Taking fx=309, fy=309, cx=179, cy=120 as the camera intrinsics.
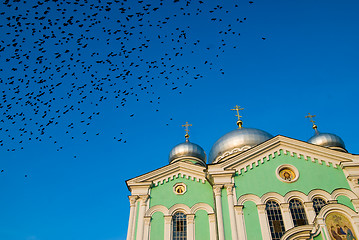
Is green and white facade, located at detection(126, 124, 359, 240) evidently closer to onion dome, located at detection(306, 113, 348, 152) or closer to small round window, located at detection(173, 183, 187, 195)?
small round window, located at detection(173, 183, 187, 195)

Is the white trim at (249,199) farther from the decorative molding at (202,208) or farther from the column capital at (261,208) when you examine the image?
the decorative molding at (202,208)

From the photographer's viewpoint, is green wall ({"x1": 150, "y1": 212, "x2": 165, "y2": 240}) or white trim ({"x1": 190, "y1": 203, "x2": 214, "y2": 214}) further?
white trim ({"x1": 190, "y1": 203, "x2": 214, "y2": 214})

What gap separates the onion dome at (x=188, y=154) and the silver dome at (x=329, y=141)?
8.69 metres

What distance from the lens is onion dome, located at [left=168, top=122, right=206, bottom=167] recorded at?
23172mm

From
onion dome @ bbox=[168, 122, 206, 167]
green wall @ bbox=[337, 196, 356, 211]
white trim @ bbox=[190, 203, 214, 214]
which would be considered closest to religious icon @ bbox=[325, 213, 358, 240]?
green wall @ bbox=[337, 196, 356, 211]

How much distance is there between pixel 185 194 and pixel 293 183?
519cm

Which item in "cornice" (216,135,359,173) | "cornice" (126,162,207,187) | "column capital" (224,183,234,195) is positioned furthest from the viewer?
"cornice" (126,162,207,187)

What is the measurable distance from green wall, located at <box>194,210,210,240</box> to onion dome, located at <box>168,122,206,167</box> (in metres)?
8.38

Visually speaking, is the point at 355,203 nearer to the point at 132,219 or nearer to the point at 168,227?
the point at 168,227

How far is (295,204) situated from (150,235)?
6745 mm

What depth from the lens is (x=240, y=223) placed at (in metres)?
13.3

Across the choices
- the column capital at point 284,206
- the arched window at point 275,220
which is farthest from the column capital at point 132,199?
the column capital at point 284,206

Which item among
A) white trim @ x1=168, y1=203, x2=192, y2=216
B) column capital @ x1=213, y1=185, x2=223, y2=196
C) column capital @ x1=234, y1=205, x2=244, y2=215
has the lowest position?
column capital @ x1=234, y1=205, x2=244, y2=215

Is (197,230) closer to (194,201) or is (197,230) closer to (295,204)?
(194,201)
